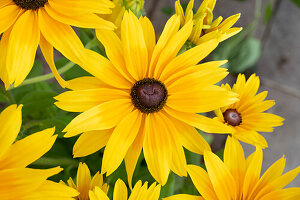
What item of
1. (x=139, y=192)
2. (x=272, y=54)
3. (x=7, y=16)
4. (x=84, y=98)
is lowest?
(x=139, y=192)

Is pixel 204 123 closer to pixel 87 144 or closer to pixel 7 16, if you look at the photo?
pixel 87 144

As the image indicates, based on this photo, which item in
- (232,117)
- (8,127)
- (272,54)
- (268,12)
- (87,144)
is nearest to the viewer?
(8,127)

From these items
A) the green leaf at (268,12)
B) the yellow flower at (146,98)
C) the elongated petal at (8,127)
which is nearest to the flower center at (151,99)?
the yellow flower at (146,98)

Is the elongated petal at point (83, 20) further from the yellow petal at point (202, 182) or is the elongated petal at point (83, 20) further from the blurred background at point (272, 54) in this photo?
the blurred background at point (272, 54)

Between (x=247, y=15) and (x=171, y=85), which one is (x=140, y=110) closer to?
(x=171, y=85)

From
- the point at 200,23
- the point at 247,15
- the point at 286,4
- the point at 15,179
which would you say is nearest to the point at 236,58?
the point at 247,15

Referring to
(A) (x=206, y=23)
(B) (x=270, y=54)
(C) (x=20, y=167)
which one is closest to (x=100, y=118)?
(C) (x=20, y=167)
